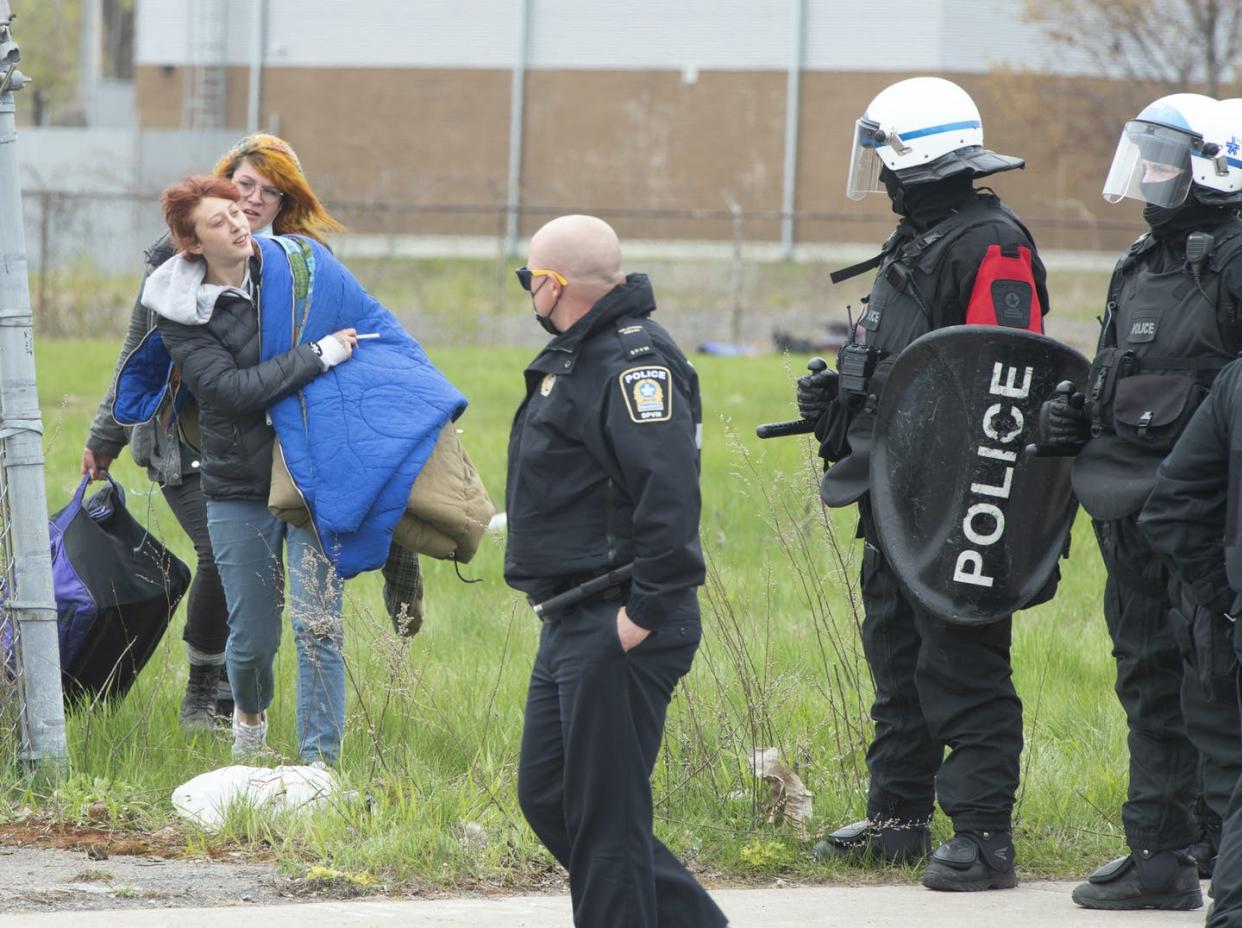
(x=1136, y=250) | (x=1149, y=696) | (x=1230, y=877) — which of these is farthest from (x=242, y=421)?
(x=1230, y=877)

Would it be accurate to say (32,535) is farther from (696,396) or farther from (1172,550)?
(1172,550)

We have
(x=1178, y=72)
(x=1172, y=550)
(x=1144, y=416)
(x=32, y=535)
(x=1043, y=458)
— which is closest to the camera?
(x=1172, y=550)

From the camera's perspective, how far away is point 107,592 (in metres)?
5.59

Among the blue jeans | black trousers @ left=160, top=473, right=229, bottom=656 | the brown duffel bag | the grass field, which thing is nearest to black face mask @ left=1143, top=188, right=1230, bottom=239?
the grass field

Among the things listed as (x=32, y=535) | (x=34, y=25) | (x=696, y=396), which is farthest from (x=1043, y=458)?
(x=34, y=25)

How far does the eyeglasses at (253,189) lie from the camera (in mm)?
5582

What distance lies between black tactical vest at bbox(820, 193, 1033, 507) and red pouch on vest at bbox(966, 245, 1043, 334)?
0.27 ft

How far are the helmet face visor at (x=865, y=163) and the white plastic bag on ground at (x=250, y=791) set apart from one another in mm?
2349

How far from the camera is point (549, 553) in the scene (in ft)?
12.0

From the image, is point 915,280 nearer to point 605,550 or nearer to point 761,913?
point 605,550

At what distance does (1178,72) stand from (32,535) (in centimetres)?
2975

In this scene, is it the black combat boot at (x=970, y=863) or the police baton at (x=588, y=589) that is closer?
the police baton at (x=588, y=589)

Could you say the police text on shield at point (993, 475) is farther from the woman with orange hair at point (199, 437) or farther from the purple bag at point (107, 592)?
the purple bag at point (107, 592)

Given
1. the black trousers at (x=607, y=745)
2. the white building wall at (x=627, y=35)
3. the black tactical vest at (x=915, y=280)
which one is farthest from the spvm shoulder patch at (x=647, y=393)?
the white building wall at (x=627, y=35)
